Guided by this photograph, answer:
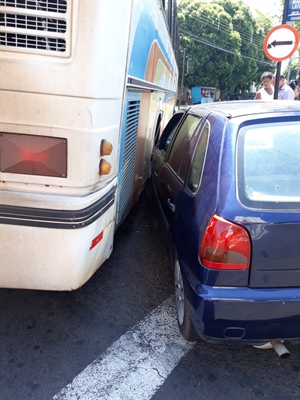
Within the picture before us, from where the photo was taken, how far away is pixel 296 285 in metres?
2.07

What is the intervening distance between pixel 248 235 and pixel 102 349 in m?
1.33

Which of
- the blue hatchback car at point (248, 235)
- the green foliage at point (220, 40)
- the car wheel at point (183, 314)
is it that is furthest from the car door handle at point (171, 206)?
the green foliage at point (220, 40)

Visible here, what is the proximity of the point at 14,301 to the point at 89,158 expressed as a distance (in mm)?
1610

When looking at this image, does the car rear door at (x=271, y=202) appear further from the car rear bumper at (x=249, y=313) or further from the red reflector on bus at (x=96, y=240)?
the red reflector on bus at (x=96, y=240)

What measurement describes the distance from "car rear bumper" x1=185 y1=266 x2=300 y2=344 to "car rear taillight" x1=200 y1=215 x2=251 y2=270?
141 mm

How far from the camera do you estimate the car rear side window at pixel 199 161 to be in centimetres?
253

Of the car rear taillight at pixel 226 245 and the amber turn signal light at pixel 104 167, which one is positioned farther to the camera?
the amber turn signal light at pixel 104 167

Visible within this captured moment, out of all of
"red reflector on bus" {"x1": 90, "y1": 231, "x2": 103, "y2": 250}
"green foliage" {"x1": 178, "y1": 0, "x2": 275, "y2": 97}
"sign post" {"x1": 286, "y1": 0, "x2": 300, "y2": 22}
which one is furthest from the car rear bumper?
"green foliage" {"x1": 178, "y1": 0, "x2": 275, "y2": 97}

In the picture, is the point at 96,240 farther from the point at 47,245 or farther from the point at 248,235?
the point at 248,235

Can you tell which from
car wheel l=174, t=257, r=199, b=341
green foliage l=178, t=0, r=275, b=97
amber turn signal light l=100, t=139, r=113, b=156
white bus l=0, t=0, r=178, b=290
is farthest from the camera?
green foliage l=178, t=0, r=275, b=97

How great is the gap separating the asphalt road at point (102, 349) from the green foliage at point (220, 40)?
3240 cm

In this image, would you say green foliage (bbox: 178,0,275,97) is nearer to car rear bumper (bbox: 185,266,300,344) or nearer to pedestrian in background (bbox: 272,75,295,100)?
pedestrian in background (bbox: 272,75,295,100)

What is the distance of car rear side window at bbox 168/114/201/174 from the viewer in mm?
3222

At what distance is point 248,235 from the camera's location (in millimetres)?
2012
